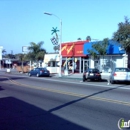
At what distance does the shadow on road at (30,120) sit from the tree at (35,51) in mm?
44966

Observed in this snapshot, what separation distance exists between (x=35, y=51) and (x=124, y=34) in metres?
33.0

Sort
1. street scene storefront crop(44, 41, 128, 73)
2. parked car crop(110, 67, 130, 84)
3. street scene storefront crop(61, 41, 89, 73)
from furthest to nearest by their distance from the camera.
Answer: street scene storefront crop(61, 41, 89, 73) < street scene storefront crop(44, 41, 128, 73) < parked car crop(110, 67, 130, 84)

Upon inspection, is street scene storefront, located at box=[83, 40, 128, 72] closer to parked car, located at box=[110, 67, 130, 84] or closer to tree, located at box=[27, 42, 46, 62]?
parked car, located at box=[110, 67, 130, 84]

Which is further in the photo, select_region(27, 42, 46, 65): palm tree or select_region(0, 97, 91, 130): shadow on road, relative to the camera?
select_region(27, 42, 46, 65): palm tree

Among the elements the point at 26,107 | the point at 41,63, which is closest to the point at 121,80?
the point at 26,107

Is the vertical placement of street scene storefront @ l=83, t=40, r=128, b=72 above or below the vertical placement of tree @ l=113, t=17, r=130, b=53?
below

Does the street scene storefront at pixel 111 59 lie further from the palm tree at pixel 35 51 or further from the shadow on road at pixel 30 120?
the shadow on road at pixel 30 120

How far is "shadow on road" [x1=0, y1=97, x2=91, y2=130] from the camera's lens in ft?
22.2

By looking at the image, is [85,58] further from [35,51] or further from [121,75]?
[35,51]

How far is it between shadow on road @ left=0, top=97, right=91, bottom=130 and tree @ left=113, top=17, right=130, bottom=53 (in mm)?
17381

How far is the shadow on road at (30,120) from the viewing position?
6754 mm

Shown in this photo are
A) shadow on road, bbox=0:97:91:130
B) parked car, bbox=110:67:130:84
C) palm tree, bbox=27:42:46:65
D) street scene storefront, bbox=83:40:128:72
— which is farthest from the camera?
palm tree, bbox=27:42:46:65

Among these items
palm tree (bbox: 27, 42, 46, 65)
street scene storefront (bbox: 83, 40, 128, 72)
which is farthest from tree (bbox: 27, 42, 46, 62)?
street scene storefront (bbox: 83, 40, 128, 72)

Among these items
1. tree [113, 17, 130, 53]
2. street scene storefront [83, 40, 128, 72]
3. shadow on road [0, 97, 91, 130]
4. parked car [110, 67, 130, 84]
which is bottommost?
shadow on road [0, 97, 91, 130]
